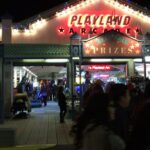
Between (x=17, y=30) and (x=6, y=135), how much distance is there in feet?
36.1

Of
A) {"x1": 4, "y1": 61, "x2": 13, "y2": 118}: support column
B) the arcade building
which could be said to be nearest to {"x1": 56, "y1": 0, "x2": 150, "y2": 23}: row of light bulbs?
the arcade building

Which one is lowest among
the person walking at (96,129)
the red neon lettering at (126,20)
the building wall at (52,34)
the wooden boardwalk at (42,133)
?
the wooden boardwalk at (42,133)

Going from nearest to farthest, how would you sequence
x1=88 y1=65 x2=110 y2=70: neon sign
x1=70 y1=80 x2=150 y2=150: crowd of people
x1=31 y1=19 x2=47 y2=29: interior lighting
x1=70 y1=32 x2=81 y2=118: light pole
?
x1=70 y1=80 x2=150 y2=150: crowd of people, x1=70 y1=32 x2=81 y2=118: light pole, x1=31 y1=19 x2=47 y2=29: interior lighting, x1=88 y1=65 x2=110 y2=70: neon sign

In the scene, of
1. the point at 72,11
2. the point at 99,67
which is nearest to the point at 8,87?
the point at 99,67

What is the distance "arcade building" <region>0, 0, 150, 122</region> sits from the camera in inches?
796

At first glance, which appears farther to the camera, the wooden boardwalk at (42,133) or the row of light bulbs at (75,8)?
the row of light bulbs at (75,8)

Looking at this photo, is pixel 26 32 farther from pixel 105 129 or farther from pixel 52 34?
pixel 105 129

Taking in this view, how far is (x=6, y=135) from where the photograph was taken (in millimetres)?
10930

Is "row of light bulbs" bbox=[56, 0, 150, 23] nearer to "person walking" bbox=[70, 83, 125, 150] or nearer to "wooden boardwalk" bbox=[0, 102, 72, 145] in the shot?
"wooden boardwalk" bbox=[0, 102, 72, 145]

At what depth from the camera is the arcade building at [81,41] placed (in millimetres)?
20219

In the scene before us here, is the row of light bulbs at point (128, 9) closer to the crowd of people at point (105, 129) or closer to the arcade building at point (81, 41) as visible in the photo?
the arcade building at point (81, 41)

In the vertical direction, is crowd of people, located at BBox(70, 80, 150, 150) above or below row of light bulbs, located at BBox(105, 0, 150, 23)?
below

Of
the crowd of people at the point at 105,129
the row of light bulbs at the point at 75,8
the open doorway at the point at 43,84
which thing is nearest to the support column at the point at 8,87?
the open doorway at the point at 43,84

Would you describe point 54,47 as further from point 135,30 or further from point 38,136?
point 38,136
